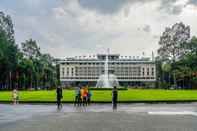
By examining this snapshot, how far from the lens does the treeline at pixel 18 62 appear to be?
100812mm

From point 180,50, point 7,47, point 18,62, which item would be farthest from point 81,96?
point 180,50

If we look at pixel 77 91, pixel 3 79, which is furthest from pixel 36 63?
pixel 77 91

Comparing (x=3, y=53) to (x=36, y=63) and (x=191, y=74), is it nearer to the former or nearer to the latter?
(x=36, y=63)

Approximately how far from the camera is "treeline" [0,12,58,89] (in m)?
101

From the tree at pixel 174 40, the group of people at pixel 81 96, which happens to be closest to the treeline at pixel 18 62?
the tree at pixel 174 40

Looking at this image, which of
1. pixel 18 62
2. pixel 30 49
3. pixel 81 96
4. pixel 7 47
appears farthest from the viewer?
pixel 30 49

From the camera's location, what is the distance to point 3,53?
9788 centimetres

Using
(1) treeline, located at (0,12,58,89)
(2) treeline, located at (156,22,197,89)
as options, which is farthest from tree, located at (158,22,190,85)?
(1) treeline, located at (0,12,58,89)

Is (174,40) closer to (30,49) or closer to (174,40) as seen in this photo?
(174,40)

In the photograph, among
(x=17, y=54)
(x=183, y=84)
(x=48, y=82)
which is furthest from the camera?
(x=48, y=82)

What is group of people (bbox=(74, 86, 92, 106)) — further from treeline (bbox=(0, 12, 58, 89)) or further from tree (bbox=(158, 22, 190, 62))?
tree (bbox=(158, 22, 190, 62))

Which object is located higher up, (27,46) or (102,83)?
(27,46)

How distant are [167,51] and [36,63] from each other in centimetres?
3786

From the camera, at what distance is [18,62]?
111 meters
